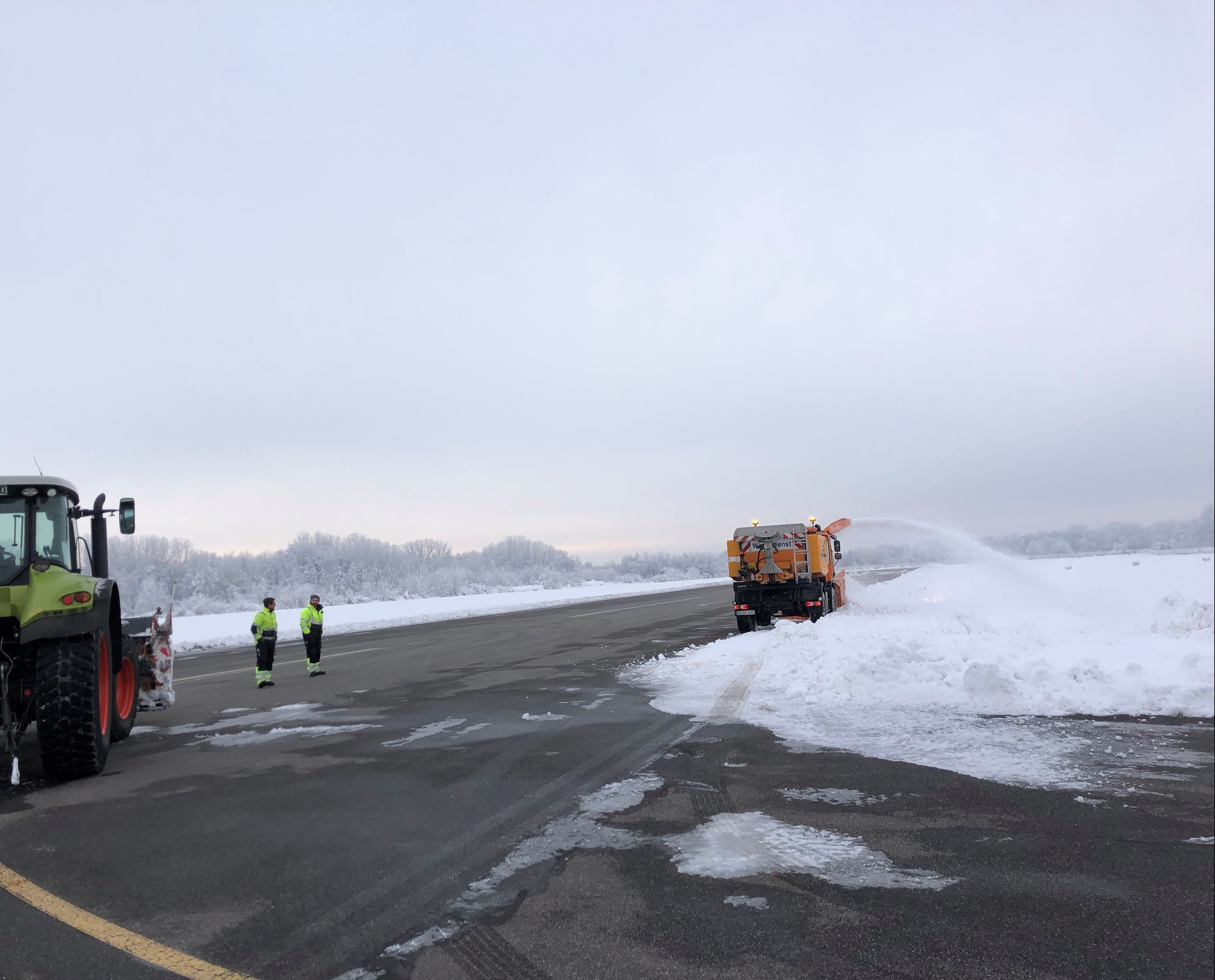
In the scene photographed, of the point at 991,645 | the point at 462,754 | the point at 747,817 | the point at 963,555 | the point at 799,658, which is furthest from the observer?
the point at 963,555

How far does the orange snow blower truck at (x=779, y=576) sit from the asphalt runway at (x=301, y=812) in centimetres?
769

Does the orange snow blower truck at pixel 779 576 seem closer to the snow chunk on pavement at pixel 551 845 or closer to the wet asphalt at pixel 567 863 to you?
the wet asphalt at pixel 567 863

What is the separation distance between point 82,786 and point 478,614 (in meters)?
27.3

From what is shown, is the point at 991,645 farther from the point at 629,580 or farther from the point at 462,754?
the point at 629,580

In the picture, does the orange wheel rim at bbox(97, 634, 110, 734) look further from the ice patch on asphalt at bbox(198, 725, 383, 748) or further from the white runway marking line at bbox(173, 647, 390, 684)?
the white runway marking line at bbox(173, 647, 390, 684)

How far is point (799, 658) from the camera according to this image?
12.5 meters

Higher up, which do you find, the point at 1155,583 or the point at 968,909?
the point at 1155,583

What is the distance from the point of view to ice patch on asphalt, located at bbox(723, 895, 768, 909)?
13.2 ft

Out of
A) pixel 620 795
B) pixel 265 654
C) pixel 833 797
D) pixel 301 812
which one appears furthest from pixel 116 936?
pixel 265 654

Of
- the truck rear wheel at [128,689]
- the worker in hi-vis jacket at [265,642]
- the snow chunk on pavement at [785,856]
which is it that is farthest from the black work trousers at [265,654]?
the snow chunk on pavement at [785,856]

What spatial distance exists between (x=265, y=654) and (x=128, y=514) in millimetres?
5564

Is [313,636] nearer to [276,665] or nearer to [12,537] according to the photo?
[276,665]

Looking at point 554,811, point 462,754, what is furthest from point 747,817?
point 462,754

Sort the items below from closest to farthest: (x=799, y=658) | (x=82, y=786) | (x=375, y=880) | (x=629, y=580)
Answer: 1. (x=375, y=880)
2. (x=82, y=786)
3. (x=799, y=658)
4. (x=629, y=580)
